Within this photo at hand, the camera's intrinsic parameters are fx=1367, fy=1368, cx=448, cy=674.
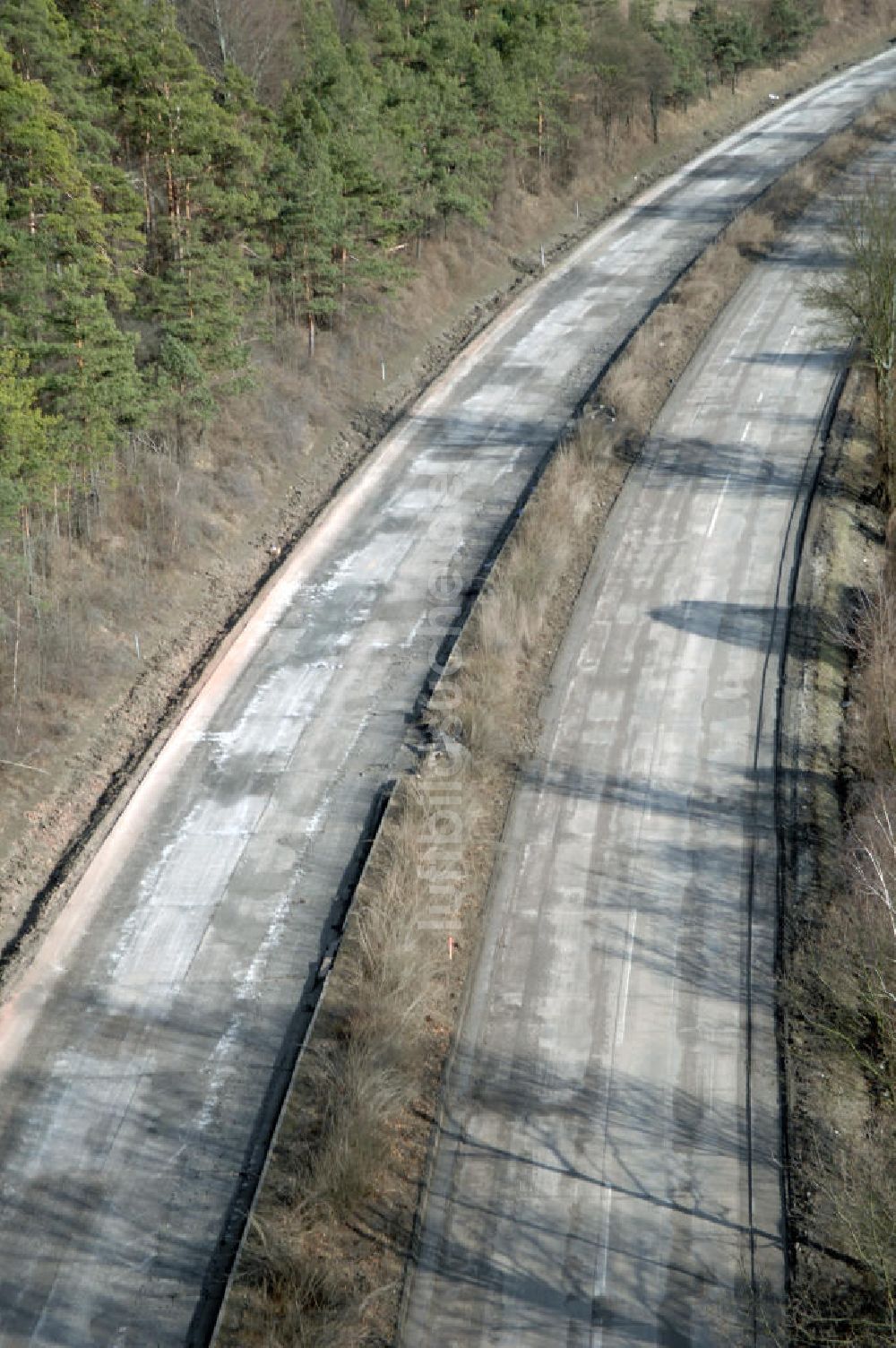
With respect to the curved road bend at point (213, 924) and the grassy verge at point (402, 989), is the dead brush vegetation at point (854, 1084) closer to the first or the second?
the curved road bend at point (213, 924)

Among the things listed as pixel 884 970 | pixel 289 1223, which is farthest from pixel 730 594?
pixel 289 1223

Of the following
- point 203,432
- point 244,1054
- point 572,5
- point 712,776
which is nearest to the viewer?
point 244,1054

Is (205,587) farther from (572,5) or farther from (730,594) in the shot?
(572,5)

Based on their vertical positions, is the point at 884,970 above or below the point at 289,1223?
above

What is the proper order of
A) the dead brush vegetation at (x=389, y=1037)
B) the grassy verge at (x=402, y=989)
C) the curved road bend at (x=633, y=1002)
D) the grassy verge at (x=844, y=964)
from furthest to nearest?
1. the curved road bend at (x=633, y=1002)
2. the grassy verge at (x=402, y=989)
3. the dead brush vegetation at (x=389, y=1037)
4. the grassy verge at (x=844, y=964)

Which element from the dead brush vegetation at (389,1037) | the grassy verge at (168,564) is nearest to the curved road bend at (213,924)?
the dead brush vegetation at (389,1037)

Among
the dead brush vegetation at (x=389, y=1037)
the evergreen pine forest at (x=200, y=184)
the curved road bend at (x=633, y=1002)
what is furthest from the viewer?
the evergreen pine forest at (x=200, y=184)
